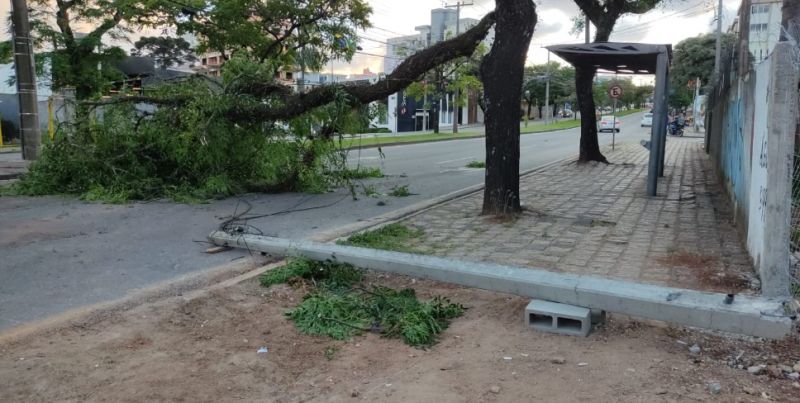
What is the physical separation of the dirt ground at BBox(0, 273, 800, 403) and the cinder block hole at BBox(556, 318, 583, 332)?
0.09m

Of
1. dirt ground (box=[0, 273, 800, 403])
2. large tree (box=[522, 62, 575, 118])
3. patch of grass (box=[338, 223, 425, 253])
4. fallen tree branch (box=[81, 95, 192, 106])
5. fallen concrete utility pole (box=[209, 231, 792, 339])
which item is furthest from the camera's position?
large tree (box=[522, 62, 575, 118])

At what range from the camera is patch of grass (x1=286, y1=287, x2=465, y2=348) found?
449cm

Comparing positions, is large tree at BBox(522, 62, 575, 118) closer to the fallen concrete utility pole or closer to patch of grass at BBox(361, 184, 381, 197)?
patch of grass at BBox(361, 184, 381, 197)

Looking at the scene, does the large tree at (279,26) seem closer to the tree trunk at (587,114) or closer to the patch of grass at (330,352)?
the tree trunk at (587,114)

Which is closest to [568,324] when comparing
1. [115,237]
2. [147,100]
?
[115,237]

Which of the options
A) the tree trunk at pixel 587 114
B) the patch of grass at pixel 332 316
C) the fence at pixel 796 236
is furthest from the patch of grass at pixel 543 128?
the patch of grass at pixel 332 316

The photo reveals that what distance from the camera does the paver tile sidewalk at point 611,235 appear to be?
240 inches

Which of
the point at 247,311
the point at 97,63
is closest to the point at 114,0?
the point at 97,63

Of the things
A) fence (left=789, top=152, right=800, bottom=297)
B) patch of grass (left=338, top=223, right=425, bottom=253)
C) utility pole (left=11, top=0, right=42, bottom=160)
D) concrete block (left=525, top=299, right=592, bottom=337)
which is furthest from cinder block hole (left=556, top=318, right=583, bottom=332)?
utility pole (left=11, top=0, right=42, bottom=160)

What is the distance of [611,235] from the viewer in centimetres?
789

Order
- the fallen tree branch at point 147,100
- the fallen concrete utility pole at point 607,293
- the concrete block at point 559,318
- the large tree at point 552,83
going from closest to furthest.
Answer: the fallen concrete utility pole at point 607,293 → the concrete block at point 559,318 → the fallen tree branch at point 147,100 → the large tree at point 552,83

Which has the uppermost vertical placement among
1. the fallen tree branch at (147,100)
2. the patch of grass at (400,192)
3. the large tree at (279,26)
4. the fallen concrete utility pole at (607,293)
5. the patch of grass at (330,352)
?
the large tree at (279,26)

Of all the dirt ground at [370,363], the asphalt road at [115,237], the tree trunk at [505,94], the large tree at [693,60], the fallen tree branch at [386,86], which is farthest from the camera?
the large tree at [693,60]

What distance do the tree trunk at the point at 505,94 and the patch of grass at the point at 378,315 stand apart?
408 cm
